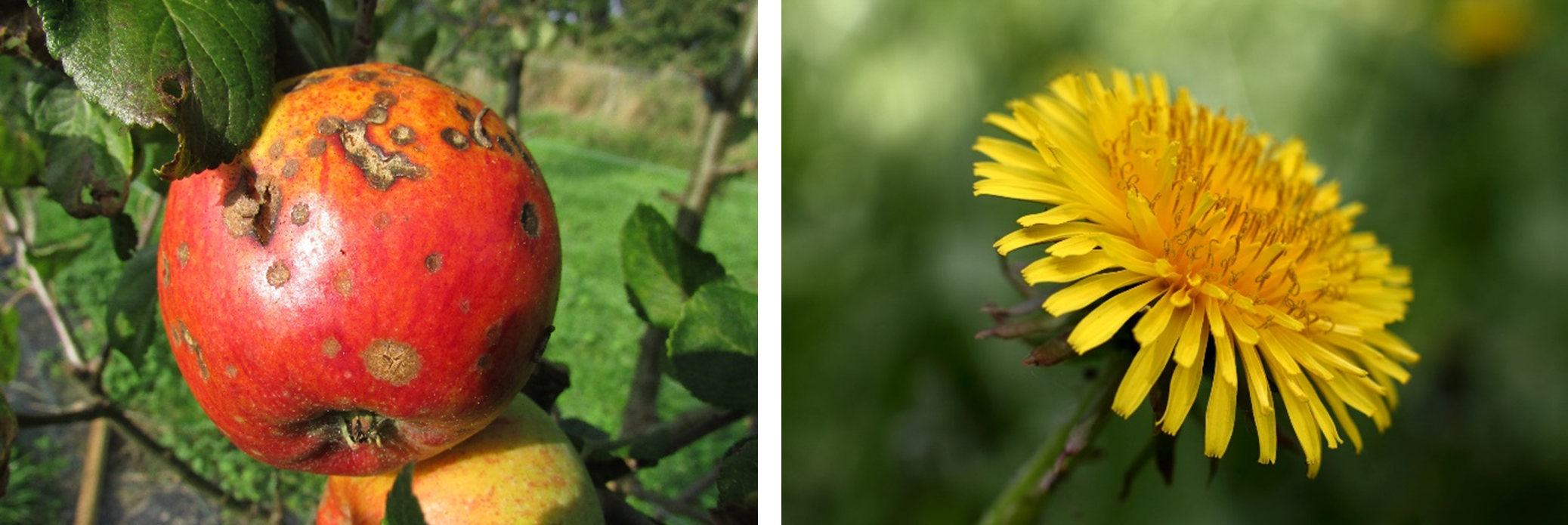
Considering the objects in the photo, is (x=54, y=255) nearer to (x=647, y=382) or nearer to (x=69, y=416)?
(x=69, y=416)

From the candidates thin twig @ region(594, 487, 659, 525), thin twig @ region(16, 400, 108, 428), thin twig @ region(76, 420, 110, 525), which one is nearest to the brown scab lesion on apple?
thin twig @ region(594, 487, 659, 525)

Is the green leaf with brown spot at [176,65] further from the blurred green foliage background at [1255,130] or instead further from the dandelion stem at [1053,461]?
the blurred green foliage background at [1255,130]

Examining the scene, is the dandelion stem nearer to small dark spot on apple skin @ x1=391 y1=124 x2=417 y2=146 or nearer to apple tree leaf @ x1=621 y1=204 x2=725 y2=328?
apple tree leaf @ x1=621 y1=204 x2=725 y2=328

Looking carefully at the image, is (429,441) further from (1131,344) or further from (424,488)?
(1131,344)

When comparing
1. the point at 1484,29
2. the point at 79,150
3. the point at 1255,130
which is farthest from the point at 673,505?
the point at 1484,29

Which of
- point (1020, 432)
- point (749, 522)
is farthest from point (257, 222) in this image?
point (1020, 432)

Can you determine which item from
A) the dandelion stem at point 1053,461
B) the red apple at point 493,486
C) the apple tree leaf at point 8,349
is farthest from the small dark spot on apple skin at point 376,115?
the apple tree leaf at point 8,349

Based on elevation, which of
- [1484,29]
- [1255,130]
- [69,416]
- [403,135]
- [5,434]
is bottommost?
[69,416]
